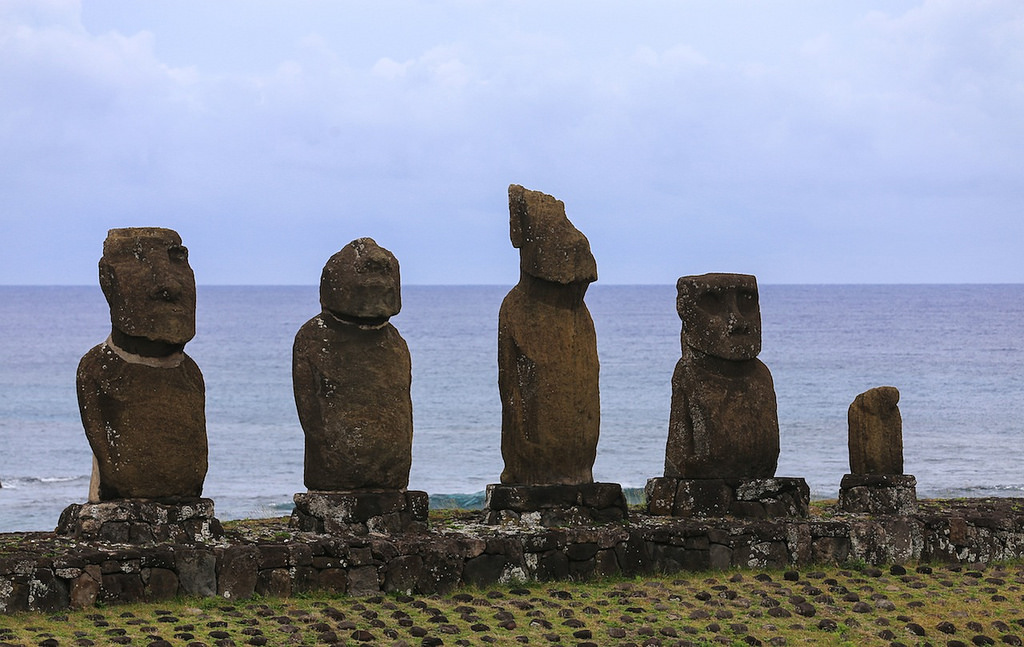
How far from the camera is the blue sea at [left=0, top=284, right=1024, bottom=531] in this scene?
1146 inches

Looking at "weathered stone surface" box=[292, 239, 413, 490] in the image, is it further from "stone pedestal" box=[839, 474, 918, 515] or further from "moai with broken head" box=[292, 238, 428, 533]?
"stone pedestal" box=[839, 474, 918, 515]

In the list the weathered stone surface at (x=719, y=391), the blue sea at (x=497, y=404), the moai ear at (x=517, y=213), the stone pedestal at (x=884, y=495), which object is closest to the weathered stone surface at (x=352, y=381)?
the moai ear at (x=517, y=213)

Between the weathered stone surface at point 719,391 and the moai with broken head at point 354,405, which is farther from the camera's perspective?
the weathered stone surface at point 719,391

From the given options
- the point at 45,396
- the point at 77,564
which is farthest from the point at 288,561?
the point at 45,396

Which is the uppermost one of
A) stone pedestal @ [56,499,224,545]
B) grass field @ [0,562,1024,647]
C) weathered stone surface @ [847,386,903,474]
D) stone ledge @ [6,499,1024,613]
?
weathered stone surface @ [847,386,903,474]

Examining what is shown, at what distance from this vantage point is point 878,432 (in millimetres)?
16375

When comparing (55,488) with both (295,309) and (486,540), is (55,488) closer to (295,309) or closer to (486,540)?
(486,540)

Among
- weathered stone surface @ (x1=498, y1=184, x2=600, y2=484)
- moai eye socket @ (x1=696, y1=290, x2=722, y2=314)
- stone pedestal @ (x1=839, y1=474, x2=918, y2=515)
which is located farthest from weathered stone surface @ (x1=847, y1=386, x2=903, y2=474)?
weathered stone surface @ (x1=498, y1=184, x2=600, y2=484)

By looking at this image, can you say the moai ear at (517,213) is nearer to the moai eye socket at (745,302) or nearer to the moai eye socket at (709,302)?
the moai eye socket at (709,302)

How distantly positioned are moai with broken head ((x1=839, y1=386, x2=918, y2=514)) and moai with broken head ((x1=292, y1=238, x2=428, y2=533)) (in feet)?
14.8

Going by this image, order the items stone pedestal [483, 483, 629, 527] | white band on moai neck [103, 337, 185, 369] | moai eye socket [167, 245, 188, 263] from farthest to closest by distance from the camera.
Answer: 1. stone pedestal [483, 483, 629, 527]
2. moai eye socket [167, 245, 188, 263]
3. white band on moai neck [103, 337, 185, 369]

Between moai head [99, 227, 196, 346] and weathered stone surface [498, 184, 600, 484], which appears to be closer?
moai head [99, 227, 196, 346]

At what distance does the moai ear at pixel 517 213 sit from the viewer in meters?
14.7

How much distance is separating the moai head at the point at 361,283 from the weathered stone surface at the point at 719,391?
2.96 metres
